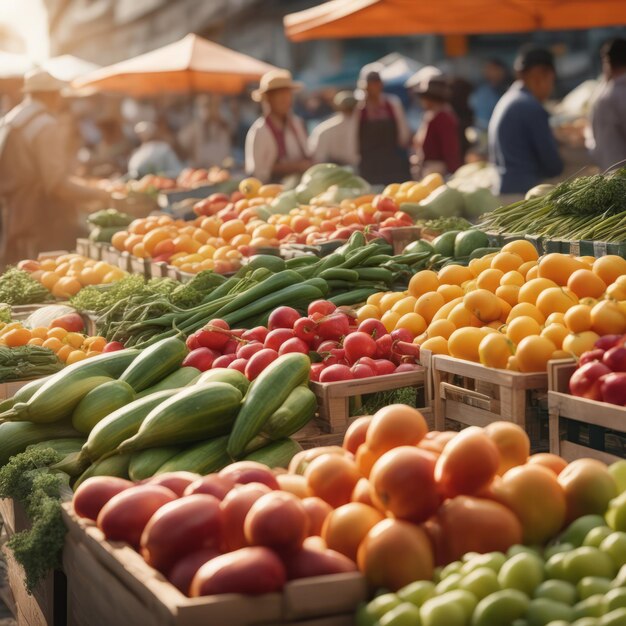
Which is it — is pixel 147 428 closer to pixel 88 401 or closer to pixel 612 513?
pixel 88 401

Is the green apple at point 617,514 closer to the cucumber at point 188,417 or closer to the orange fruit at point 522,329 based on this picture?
the orange fruit at point 522,329

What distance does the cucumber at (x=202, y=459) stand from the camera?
3.53m

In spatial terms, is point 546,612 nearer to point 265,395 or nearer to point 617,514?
point 617,514

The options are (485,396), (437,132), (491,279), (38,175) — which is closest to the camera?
(485,396)

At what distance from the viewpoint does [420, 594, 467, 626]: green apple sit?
7.16 ft

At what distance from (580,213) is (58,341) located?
2.69 m

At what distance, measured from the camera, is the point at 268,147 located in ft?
34.6

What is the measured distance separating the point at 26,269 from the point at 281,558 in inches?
216

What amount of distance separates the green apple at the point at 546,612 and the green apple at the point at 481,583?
0.33 feet

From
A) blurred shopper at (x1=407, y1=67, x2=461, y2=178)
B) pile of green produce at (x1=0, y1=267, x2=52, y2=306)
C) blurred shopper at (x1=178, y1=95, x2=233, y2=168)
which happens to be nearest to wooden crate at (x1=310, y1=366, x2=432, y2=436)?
pile of green produce at (x1=0, y1=267, x2=52, y2=306)

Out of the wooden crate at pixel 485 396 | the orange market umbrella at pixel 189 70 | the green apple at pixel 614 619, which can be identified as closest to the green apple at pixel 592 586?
the green apple at pixel 614 619

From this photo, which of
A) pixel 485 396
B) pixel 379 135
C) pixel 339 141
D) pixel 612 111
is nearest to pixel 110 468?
pixel 485 396

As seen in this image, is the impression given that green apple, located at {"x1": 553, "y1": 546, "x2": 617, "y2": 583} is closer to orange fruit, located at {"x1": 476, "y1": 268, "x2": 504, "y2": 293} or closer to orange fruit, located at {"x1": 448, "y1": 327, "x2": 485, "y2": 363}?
orange fruit, located at {"x1": 448, "y1": 327, "x2": 485, "y2": 363}

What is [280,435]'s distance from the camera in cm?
372
